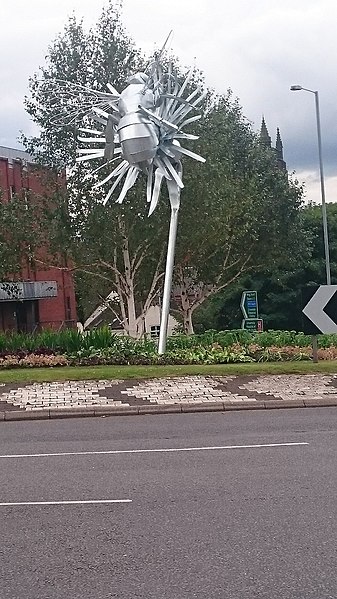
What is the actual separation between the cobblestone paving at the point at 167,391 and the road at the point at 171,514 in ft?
8.85

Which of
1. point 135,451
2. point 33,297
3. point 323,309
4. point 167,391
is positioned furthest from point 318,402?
point 33,297

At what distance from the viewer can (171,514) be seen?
653 centimetres

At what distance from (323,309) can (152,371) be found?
139 inches

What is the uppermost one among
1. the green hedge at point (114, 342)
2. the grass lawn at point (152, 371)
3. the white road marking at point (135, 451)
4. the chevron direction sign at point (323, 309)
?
the chevron direction sign at point (323, 309)

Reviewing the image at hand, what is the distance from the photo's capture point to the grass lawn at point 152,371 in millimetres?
15812

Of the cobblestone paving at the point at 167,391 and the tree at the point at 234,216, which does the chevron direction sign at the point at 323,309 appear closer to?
the cobblestone paving at the point at 167,391

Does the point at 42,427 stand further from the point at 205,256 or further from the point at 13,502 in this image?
the point at 205,256

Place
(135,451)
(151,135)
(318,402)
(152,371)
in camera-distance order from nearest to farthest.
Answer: (135,451), (318,402), (152,371), (151,135)

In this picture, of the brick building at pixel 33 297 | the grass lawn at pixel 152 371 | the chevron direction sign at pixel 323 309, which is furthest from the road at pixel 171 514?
the brick building at pixel 33 297

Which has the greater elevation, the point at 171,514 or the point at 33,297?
the point at 33,297

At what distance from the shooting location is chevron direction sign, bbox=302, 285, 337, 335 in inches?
588

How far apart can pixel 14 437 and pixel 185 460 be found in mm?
3368

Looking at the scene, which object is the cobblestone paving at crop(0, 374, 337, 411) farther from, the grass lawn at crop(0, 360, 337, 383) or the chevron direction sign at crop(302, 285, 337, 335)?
the chevron direction sign at crop(302, 285, 337, 335)

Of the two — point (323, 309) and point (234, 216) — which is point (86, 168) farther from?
point (323, 309)
